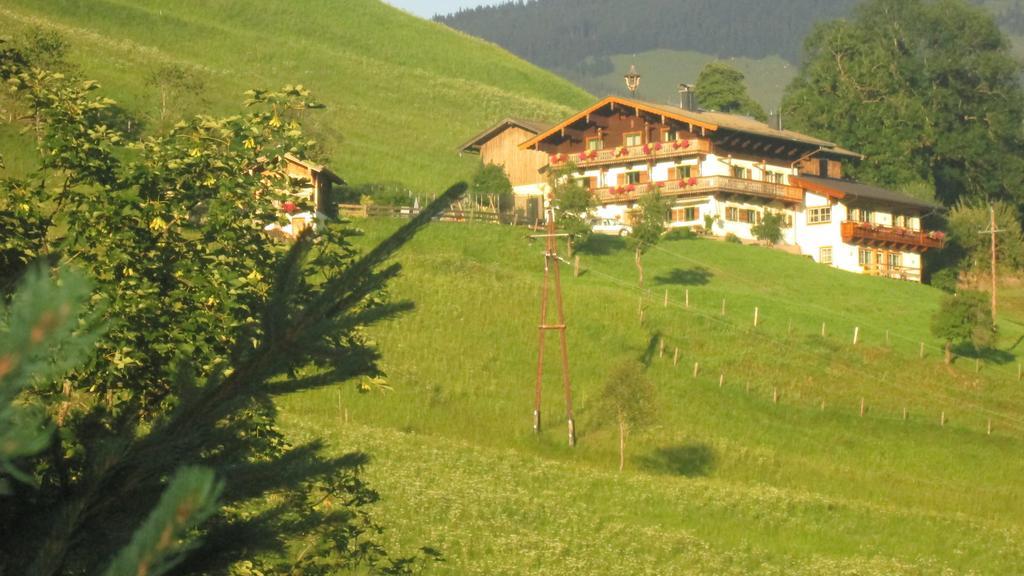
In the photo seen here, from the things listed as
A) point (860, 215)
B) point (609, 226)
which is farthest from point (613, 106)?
point (860, 215)

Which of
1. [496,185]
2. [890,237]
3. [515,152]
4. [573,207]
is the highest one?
[515,152]

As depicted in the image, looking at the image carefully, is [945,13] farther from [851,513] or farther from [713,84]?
[851,513]

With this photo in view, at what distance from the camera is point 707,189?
8319 centimetres

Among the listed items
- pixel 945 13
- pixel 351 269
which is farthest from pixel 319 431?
pixel 945 13

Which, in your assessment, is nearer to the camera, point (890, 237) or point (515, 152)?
point (890, 237)

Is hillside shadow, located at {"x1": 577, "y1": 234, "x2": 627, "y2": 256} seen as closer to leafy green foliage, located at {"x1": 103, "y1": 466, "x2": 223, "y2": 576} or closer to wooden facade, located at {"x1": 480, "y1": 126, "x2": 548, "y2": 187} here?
wooden facade, located at {"x1": 480, "y1": 126, "x2": 548, "y2": 187}

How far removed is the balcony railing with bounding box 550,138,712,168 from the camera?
8512cm

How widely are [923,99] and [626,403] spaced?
69604 mm

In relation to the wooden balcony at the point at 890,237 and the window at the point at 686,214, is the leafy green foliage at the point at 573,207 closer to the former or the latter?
the window at the point at 686,214

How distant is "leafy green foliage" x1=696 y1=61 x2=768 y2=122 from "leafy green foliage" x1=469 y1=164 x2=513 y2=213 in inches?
1749

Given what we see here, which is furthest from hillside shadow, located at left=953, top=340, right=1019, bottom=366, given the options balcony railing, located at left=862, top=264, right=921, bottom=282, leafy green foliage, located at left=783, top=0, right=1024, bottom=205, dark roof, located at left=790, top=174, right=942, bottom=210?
leafy green foliage, located at left=783, top=0, right=1024, bottom=205

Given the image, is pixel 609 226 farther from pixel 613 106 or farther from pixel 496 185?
pixel 613 106

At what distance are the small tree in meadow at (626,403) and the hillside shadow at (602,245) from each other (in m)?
29.0

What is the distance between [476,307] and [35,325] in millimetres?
55254
